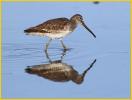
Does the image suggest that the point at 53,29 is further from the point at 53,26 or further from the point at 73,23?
the point at 73,23

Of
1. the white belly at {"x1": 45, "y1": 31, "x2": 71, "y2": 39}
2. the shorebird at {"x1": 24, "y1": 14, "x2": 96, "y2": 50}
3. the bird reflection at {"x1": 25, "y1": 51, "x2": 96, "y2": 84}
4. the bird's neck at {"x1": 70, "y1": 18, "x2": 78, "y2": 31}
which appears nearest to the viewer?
the bird reflection at {"x1": 25, "y1": 51, "x2": 96, "y2": 84}

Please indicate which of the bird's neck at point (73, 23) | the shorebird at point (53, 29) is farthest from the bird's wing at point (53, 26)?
the bird's neck at point (73, 23)

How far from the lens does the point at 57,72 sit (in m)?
11.5

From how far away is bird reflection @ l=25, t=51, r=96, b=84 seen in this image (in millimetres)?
11172

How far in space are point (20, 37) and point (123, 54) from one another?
262 centimetres

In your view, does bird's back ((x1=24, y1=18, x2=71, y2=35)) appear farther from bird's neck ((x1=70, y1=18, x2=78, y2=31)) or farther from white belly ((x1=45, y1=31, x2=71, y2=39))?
bird's neck ((x1=70, y1=18, x2=78, y2=31))

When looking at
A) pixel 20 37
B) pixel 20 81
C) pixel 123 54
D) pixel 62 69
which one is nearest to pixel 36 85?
pixel 20 81

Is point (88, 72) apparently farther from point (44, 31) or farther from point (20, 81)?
point (44, 31)

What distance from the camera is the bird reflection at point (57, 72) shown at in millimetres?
11172

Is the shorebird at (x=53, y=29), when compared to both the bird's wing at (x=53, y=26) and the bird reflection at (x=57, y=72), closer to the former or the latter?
the bird's wing at (x=53, y=26)

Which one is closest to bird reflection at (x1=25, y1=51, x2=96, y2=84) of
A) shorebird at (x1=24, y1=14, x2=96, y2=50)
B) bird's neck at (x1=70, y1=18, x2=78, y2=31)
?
shorebird at (x1=24, y1=14, x2=96, y2=50)

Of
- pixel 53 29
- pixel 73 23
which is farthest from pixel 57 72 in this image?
pixel 73 23

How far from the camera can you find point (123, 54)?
12938mm

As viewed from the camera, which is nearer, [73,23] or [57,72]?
[57,72]
